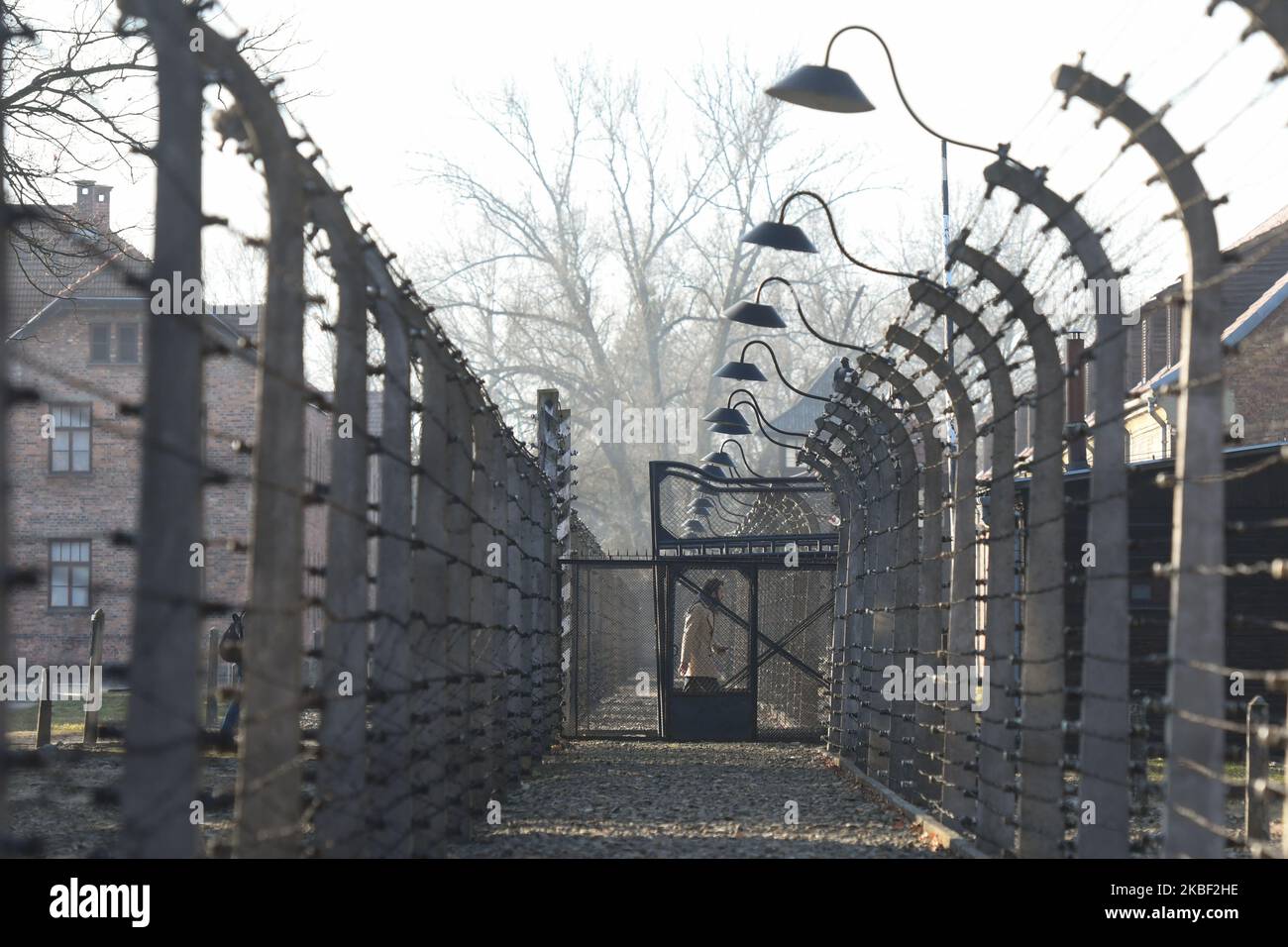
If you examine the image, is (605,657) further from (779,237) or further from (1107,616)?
(1107,616)

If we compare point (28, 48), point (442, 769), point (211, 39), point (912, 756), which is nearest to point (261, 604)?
point (211, 39)

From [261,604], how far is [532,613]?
930 centimetres

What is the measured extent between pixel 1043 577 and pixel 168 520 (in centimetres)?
406

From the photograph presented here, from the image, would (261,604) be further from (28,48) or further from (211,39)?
(28,48)

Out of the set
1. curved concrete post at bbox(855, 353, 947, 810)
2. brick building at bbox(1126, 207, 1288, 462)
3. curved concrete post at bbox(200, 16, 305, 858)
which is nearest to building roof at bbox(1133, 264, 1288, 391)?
brick building at bbox(1126, 207, 1288, 462)

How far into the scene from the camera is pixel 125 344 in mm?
38781

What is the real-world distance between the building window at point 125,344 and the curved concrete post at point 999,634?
1316 inches

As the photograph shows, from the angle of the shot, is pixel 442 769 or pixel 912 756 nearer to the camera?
pixel 442 769

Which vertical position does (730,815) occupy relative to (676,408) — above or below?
below

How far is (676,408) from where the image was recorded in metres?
56.1

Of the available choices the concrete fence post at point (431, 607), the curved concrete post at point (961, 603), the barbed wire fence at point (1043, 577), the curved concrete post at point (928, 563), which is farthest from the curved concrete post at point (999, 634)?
the concrete fence post at point (431, 607)

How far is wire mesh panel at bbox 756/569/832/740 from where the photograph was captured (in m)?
19.2

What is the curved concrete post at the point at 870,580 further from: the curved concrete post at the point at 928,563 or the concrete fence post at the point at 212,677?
the concrete fence post at the point at 212,677

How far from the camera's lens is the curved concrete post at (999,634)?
771cm
